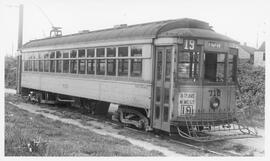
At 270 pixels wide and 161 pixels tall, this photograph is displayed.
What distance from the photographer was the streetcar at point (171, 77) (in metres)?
9.73

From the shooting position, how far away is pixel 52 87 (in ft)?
54.5

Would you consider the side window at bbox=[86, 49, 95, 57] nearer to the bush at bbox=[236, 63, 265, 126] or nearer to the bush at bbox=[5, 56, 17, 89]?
the bush at bbox=[236, 63, 265, 126]

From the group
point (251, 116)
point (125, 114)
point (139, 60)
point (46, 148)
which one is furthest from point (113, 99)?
point (251, 116)

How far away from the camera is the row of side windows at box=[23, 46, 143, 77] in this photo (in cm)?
A: 1106

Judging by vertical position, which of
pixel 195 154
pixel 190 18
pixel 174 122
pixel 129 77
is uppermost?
pixel 190 18

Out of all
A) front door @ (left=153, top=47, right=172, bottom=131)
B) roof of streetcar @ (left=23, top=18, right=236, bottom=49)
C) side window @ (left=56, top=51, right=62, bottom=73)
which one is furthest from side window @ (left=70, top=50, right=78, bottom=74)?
front door @ (left=153, top=47, right=172, bottom=131)

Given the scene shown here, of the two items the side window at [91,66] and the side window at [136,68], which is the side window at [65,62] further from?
the side window at [136,68]

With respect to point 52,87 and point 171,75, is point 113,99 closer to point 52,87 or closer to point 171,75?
point 171,75

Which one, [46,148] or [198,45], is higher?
[198,45]

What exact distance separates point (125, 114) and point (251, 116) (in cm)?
579

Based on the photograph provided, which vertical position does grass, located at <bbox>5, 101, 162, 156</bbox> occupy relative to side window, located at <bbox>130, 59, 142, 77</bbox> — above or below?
below

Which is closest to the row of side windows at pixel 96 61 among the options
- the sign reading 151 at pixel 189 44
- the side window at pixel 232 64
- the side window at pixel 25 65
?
the sign reading 151 at pixel 189 44

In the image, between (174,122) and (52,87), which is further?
(52,87)

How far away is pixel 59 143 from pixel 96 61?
508 centimetres
